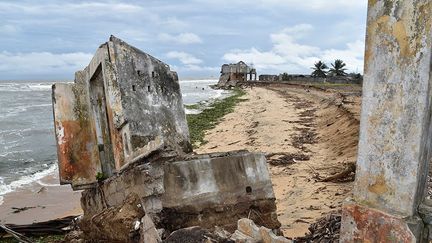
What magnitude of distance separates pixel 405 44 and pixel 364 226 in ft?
4.64

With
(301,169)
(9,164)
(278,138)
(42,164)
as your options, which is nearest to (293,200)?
(301,169)

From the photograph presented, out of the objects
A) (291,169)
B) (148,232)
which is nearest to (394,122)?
(148,232)

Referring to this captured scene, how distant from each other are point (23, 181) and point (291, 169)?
8251 millimetres

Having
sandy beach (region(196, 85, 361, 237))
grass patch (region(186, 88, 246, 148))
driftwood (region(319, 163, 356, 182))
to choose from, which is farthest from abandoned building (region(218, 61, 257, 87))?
driftwood (region(319, 163, 356, 182))

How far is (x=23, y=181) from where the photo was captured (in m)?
12.4

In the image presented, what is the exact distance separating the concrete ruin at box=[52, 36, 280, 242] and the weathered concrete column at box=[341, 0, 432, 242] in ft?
6.40

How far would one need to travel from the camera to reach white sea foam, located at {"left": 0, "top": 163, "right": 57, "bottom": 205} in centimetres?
1152

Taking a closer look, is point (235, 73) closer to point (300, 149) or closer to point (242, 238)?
point (300, 149)

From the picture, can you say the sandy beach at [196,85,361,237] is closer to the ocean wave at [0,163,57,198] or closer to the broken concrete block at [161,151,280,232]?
the broken concrete block at [161,151,280,232]

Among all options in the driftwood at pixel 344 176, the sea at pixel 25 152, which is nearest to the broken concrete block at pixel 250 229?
the driftwood at pixel 344 176

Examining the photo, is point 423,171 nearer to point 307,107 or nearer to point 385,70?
point 385,70

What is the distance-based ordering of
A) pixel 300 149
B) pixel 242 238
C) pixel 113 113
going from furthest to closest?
pixel 300 149 → pixel 113 113 → pixel 242 238

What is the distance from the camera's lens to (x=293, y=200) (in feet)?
23.0

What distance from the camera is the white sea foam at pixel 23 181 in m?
11.5
